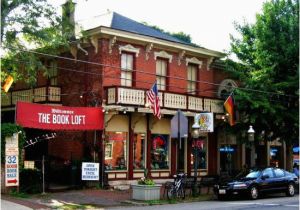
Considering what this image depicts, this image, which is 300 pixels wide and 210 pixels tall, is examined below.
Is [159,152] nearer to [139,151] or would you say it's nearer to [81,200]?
[139,151]

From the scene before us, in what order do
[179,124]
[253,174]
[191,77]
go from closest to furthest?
[179,124]
[253,174]
[191,77]

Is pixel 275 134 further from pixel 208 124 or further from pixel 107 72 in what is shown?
pixel 107 72

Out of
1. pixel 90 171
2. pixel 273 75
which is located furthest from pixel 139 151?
pixel 273 75

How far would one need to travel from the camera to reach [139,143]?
92.7 ft

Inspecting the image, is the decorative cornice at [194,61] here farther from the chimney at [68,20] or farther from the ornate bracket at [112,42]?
the chimney at [68,20]

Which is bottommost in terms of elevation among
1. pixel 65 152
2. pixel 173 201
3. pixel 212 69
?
pixel 173 201

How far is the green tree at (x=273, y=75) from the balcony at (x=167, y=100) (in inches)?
67.6

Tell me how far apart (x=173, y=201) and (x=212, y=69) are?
12700 mm

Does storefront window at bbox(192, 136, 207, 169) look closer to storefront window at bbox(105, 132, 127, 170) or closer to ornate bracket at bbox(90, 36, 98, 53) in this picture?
storefront window at bbox(105, 132, 127, 170)

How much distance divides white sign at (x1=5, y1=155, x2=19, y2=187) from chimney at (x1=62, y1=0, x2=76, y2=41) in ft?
22.8

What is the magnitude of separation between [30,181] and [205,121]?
31.0 feet

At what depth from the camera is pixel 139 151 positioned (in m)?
28.2

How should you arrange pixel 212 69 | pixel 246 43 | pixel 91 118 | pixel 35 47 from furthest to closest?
pixel 212 69 → pixel 246 43 → pixel 35 47 → pixel 91 118

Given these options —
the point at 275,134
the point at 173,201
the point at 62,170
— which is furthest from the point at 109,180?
the point at 275,134
